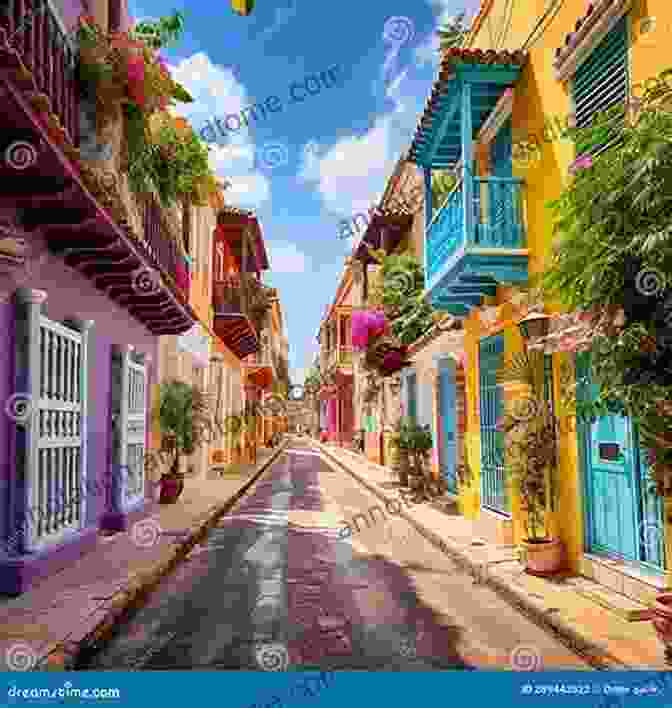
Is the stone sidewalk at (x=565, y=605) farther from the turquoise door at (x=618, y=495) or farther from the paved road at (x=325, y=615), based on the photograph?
the turquoise door at (x=618, y=495)

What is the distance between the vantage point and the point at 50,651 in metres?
4.83

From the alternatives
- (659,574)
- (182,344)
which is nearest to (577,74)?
(659,574)

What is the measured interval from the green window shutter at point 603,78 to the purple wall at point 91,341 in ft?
17.9

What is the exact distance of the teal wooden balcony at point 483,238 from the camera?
895 cm

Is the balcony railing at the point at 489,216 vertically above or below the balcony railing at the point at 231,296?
below

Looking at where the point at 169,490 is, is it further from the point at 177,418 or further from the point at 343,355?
the point at 343,355

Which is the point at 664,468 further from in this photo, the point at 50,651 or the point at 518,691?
the point at 50,651

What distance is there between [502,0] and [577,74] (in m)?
3.06

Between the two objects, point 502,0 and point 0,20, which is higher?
point 502,0

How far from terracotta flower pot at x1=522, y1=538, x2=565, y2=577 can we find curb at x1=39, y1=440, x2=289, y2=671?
3974 millimetres

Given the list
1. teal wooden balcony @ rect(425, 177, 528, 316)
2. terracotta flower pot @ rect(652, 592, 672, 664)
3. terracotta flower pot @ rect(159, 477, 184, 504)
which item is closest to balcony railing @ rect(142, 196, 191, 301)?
terracotta flower pot @ rect(159, 477, 184, 504)

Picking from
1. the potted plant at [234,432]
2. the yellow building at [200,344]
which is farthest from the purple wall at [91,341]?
the potted plant at [234,432]

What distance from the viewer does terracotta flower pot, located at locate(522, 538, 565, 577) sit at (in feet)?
24.7

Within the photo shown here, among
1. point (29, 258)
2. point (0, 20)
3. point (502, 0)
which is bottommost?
point (29, 258)
